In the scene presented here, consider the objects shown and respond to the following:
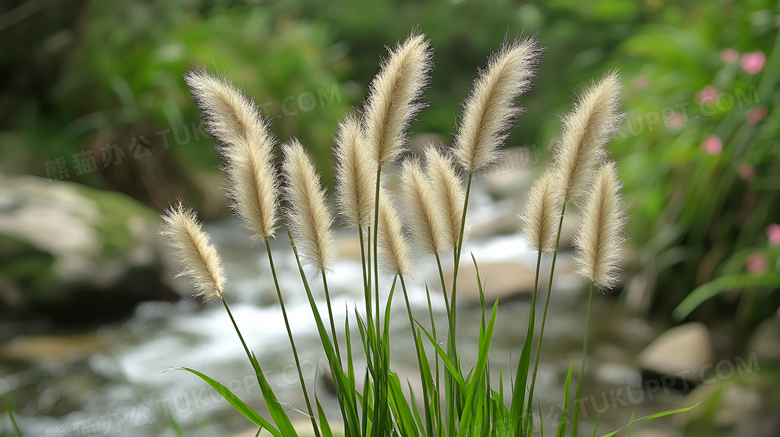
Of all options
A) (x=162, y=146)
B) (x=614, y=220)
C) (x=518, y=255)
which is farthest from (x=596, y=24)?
(x=614, y=220)

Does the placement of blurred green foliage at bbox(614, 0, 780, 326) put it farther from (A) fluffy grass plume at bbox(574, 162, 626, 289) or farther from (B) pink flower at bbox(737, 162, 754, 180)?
(A) fluffy grass plume at bbox(574, 162, 626, 289)

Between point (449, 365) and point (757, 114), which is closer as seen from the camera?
point (449, 365)

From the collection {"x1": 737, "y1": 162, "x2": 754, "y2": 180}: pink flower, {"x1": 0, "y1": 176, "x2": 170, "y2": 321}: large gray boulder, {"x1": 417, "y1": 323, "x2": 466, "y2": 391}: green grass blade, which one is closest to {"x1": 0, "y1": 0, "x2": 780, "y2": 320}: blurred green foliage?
{"x1": 737, "y1": 162, "x2": 754, "y2": 180}: pink flower

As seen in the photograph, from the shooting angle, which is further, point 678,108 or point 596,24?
point 596,24

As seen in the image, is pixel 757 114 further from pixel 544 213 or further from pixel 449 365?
pixel 449 365

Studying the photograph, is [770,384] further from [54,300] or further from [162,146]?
[162,146]

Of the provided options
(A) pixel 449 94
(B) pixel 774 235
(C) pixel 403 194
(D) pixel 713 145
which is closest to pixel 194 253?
(C) pixel 403 194
